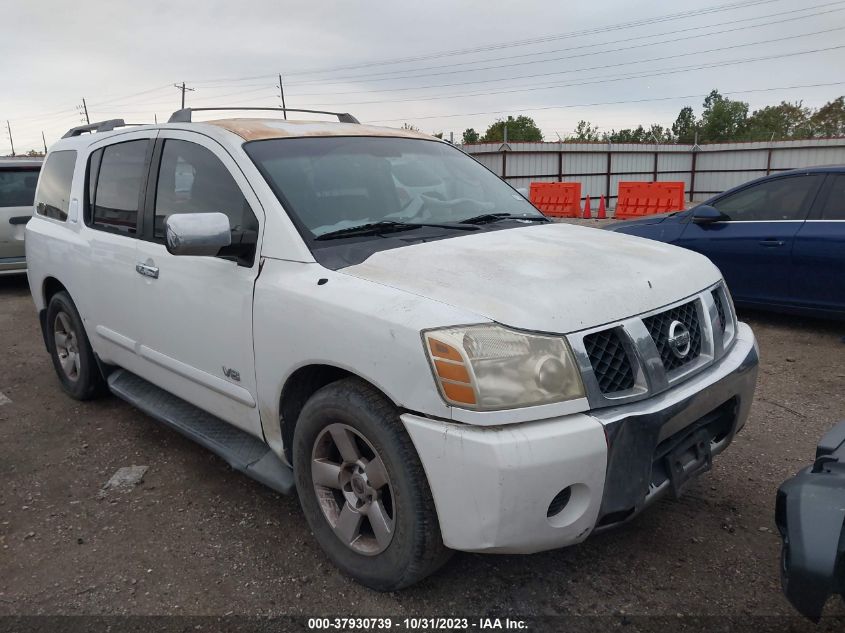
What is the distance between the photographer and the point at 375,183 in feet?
10.4

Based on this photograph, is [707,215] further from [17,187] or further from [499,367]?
[17,187]

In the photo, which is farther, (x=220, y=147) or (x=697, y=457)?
(x=220, y=147)

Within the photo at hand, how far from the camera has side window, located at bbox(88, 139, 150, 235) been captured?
11.9ft

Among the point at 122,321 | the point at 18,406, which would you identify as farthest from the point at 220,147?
the point at 18,406

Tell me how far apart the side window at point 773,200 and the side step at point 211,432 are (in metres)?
5.15

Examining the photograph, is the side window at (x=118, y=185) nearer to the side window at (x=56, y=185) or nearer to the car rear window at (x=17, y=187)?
the side window at (x=56, y=185)

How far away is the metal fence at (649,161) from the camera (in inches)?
931

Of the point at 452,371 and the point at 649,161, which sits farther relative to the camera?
the point at 649,161

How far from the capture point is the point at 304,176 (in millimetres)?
2939

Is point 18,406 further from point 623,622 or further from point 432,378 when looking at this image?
point 623,622

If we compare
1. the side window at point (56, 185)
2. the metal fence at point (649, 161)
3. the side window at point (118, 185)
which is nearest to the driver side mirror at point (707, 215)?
the side window at point (118, 185)

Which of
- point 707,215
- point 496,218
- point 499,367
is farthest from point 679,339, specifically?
point 707,215

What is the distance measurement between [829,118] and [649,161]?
1925 inches

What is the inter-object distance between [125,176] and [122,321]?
2.71ft
